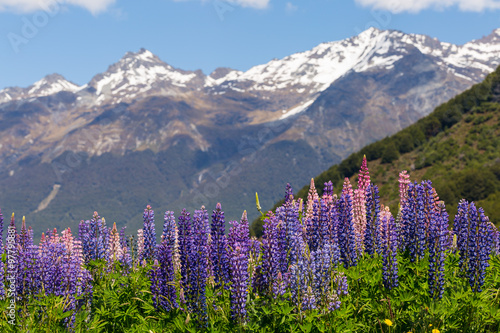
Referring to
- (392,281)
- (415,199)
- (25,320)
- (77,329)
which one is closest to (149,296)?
(77,329)

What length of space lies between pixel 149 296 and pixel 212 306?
5.58 ft

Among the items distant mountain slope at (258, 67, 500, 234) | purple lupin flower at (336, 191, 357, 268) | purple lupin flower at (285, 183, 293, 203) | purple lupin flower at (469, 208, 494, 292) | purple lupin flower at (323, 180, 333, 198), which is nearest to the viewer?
purple lupin flower at (469, 208, 494, 292)

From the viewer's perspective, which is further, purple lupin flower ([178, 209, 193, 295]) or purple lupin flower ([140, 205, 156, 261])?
purple lupin flower ([140, 205, 156, 261])

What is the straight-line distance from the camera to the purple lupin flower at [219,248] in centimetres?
892

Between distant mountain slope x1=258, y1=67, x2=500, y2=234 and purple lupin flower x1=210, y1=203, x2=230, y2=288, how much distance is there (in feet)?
301

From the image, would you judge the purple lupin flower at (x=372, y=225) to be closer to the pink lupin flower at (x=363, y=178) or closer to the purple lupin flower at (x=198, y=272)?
the pink lupin flower at (x=363, y=178)

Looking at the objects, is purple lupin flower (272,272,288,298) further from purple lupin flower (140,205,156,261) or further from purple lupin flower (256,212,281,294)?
purple lupin flower (140,205,156,261)

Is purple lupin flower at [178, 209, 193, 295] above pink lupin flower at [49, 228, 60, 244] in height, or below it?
below

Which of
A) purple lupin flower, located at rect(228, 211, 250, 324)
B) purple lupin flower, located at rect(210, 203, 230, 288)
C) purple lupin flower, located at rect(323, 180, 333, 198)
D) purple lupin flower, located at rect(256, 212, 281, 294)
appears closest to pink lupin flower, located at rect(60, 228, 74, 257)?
purple lupin flower, located at rect(210, 203, 230, 288)

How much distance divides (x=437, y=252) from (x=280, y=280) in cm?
311

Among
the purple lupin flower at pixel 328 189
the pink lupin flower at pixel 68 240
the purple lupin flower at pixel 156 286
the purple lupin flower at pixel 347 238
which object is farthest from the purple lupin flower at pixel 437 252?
the pink lupin flower at pixel 68 240

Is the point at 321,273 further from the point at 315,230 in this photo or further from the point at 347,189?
the point at 347,189

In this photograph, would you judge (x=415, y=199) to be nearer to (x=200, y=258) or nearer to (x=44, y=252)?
(x=200, y=258)

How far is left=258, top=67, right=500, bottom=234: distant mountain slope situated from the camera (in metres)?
109
